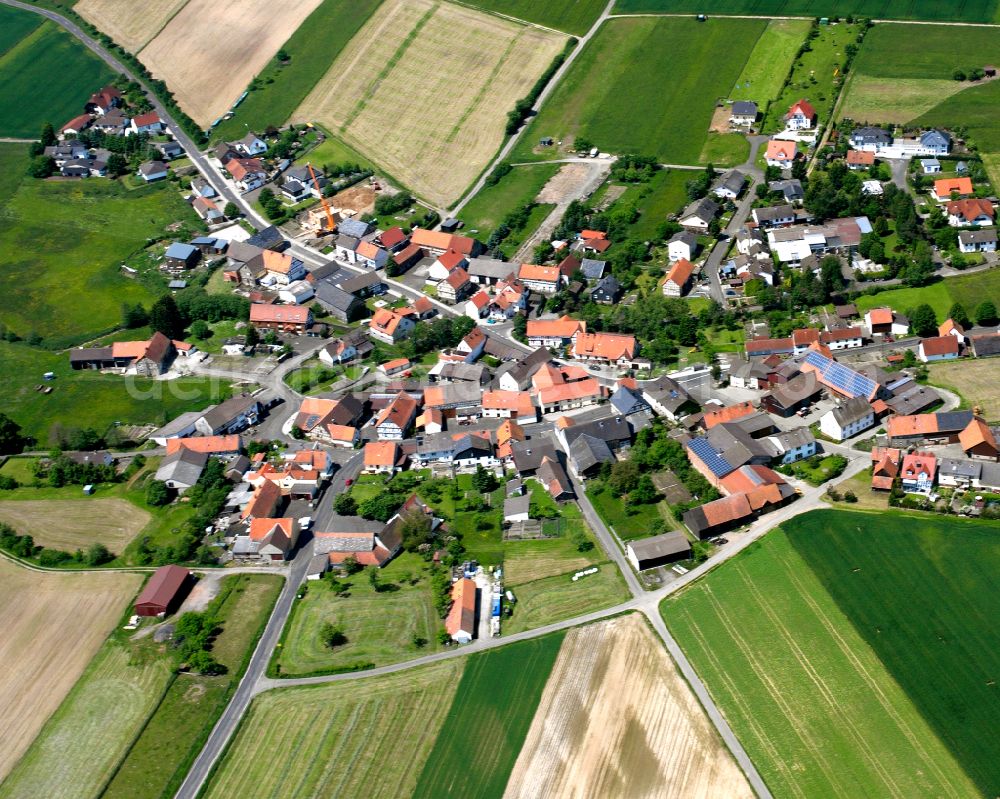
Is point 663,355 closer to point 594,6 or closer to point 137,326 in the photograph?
point 137,326

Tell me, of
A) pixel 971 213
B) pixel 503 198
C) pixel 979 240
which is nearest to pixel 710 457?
pixel 979 240

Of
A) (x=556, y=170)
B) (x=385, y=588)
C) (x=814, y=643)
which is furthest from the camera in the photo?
(x=556, y=170)

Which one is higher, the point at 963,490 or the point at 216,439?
the point at 216,439

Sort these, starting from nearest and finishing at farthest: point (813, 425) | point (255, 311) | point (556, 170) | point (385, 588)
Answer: point (385, 588) < point (813, 425) < point (255, 311) < point (556, 170)

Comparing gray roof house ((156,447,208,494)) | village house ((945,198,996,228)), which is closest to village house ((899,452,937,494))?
village house ((945,198,996,228))

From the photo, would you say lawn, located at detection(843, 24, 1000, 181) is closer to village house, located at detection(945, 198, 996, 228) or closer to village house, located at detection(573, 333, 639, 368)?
village house, located at detection(945, 198, 996, 228)

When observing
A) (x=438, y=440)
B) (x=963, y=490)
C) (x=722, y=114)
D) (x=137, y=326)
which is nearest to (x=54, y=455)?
(x=137, y=326)
